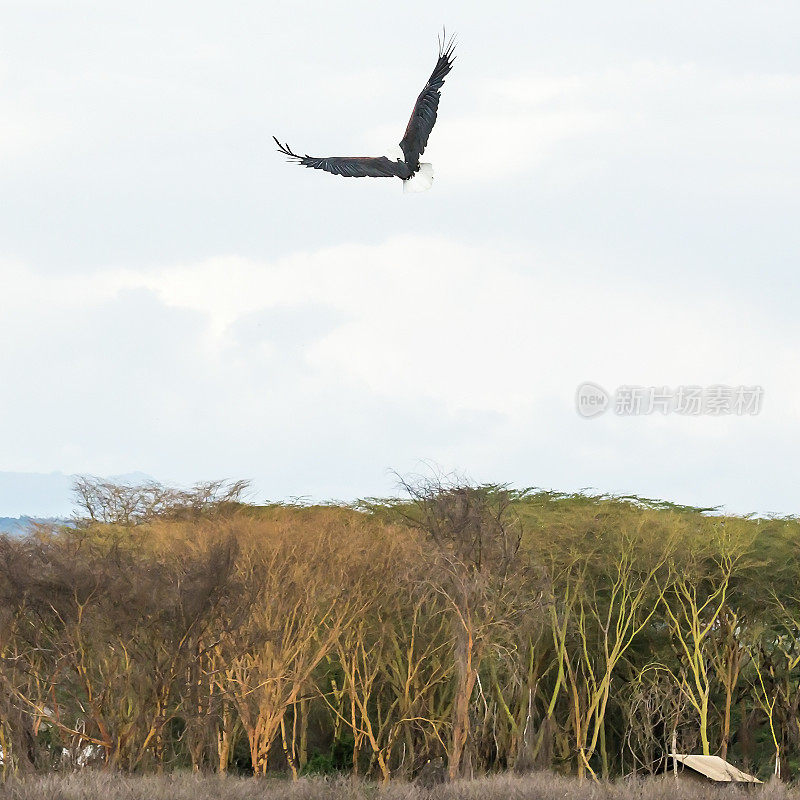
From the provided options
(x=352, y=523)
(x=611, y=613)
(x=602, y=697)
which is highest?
(x=352, y=523)

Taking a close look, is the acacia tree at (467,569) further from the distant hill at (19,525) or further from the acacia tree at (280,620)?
the distant hill at (19,525)

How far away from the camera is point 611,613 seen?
4228 centimetres

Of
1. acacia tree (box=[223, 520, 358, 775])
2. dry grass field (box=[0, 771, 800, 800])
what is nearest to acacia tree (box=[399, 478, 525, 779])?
acacia tree (box=[223, 520, 358, 775])

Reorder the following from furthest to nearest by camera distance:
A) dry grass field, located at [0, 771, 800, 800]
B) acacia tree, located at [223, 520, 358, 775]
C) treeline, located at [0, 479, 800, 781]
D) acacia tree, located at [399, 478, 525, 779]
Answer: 1. acacia tree, located at [223, 520, 358, 775]
2. acacia tree, located at [399, 478, 525, 779]
3. treeline, located at [0, 479, 800, 781]
4. dry grass field, located at [0, 771, 800, 800]

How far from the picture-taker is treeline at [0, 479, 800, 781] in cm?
2762

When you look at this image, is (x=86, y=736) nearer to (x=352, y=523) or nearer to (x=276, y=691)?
(x=276, y=691)

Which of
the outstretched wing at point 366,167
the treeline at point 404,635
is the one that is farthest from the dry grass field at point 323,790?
the outstretched wing at point 366,167

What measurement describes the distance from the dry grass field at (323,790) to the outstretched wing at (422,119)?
35.2 feet

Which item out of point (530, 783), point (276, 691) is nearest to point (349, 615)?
point (276, 691)

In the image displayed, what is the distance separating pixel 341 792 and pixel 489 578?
1171 centimetres

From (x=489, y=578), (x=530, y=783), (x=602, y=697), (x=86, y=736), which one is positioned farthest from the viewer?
(x=602, y=697)

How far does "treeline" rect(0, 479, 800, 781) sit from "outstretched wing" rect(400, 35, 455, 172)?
1329 centimetres

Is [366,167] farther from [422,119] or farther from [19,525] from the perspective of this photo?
[19,525]

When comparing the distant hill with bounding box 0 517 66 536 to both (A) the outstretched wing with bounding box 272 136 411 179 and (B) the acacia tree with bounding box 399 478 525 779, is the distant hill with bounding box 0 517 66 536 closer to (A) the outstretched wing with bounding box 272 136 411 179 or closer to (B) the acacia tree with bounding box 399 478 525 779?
(B) the acacia tree with bounding box 399 478 525 779
